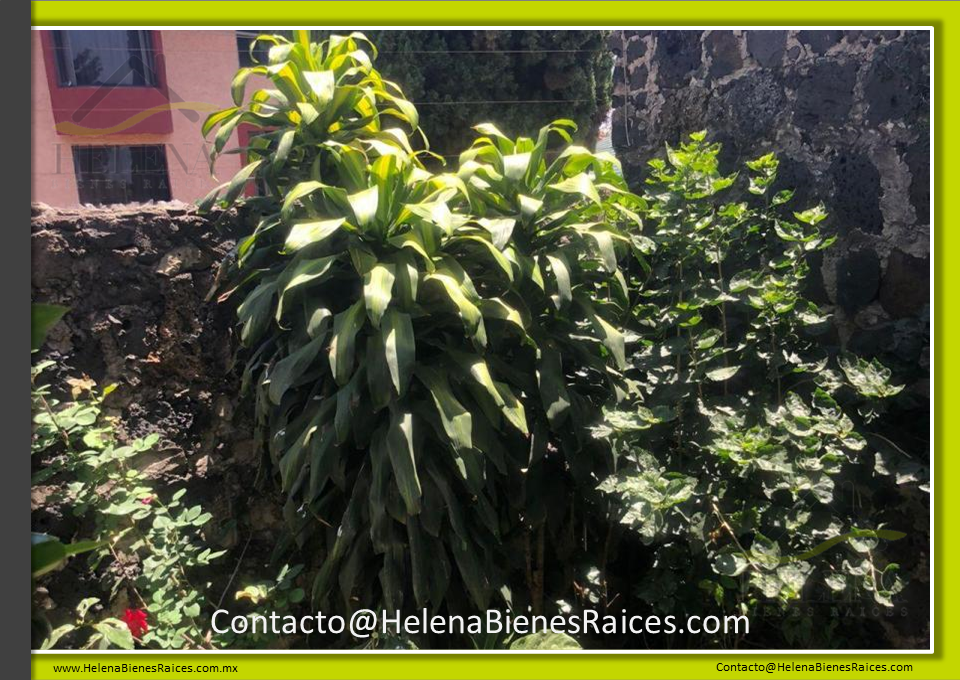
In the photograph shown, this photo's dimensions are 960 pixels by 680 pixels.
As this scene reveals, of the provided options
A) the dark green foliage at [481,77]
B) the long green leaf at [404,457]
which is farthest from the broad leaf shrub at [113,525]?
the dark green foliage at [481,77]

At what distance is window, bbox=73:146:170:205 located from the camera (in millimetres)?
2379

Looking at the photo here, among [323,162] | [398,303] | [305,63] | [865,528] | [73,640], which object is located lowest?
[73,640]

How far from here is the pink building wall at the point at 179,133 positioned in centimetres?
209

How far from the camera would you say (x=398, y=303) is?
1.92 metres

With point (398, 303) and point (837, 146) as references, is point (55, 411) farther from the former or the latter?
point (837, 146)

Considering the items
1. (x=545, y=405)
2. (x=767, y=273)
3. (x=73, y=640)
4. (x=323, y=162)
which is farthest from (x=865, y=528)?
(x=73, y=640)

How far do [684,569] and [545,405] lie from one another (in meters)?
0.61

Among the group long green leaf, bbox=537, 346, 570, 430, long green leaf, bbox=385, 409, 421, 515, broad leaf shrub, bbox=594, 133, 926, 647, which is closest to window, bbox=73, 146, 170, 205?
long green leaf, bbox=385, 409, 421, 515

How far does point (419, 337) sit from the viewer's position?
2.01m

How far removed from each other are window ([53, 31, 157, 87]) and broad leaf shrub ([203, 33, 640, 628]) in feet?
0.92

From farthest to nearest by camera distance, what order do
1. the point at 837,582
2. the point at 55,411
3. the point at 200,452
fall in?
1. the point at 200,452
2. the point at 55,411
3. the point at 837,582

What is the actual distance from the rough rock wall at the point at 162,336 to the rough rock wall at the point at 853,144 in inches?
72.9

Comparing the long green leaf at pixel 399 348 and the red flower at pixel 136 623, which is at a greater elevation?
the long green leaf at pixel 399 348

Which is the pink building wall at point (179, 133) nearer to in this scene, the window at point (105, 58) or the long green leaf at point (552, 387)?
the window at point (105, 58)
